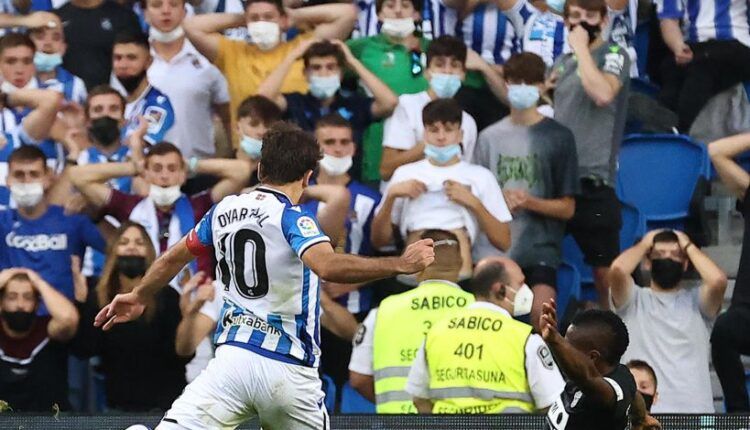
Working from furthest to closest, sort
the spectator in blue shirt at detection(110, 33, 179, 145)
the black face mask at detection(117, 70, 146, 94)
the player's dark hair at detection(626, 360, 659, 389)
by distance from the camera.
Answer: the black face mask at detection(117, 70, 146, 94), the spectator in blue shirt at detection(110, 33, 179, 145), the player's dark hair at detection(626, 360, 659, 389)

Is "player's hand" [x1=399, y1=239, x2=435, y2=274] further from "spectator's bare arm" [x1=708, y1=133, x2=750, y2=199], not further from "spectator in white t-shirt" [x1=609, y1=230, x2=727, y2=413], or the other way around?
"spectator's bare arm" [x1=708, y1=133, x2=750, y2=199]

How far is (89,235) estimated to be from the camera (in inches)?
439

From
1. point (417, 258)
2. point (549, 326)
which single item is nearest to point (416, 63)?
point (417, 258)

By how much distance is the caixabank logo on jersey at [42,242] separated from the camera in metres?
11.0

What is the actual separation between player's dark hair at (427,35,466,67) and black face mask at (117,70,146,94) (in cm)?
210

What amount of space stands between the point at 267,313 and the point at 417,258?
869mm

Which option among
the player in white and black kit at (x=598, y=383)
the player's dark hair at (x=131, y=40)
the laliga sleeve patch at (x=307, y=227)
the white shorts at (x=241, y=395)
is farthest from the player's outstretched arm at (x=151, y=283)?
the player's dark hair at (x=131, y=40)

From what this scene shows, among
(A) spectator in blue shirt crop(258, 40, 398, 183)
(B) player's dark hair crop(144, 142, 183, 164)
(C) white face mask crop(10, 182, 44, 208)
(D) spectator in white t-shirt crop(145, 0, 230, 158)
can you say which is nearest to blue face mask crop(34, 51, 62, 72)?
(D) spectator in white t-shirt crop(145, 0, 230, 158)

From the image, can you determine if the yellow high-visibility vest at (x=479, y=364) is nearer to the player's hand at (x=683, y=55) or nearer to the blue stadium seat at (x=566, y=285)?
the blue stadium seat at (x=566, y=285)

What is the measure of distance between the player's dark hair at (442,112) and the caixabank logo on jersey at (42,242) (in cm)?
254

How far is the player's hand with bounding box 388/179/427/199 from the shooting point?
10.7 meters

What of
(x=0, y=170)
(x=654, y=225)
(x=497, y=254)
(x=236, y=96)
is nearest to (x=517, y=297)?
(x=497, y=254)

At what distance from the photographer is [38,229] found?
11.1m

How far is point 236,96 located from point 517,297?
9.04ft
